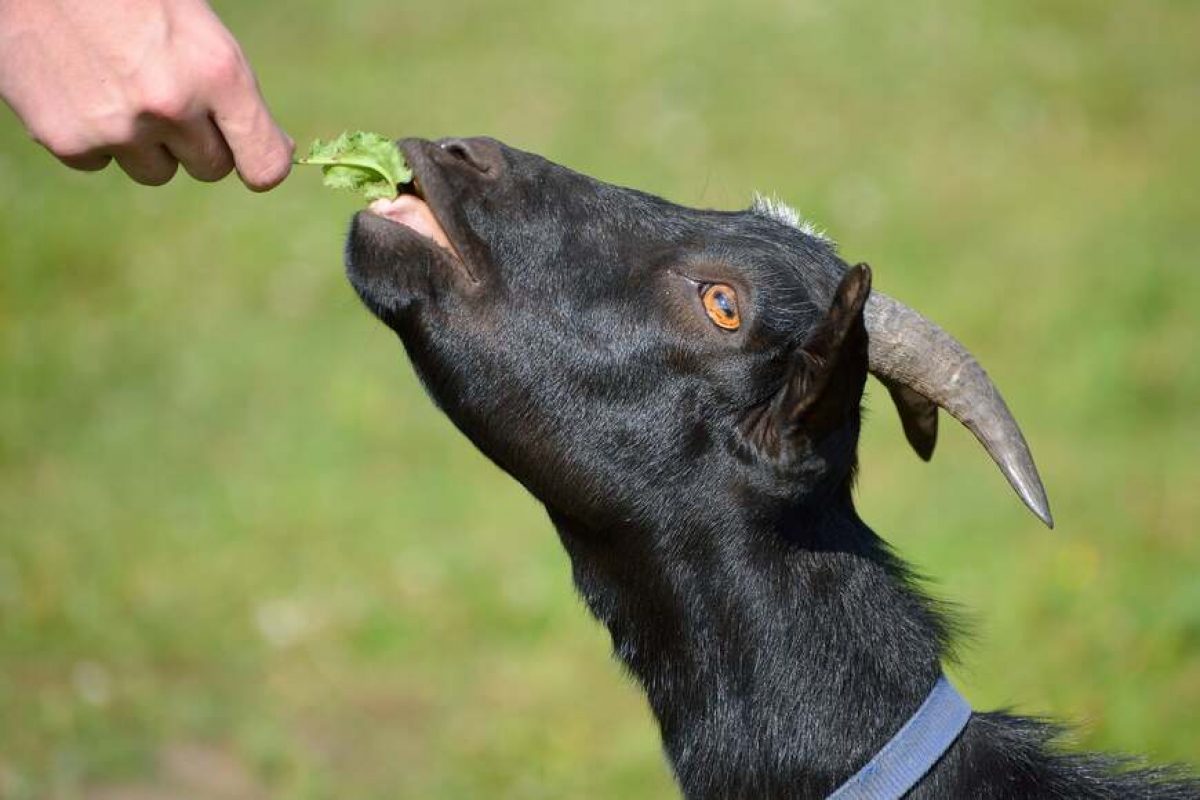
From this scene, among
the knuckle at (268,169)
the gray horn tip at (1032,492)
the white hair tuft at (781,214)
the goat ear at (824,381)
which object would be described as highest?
the white hair tuft at (781,214)

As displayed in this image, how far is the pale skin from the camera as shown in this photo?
3.19m

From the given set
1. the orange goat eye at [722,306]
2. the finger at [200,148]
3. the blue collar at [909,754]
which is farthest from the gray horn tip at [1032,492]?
the finger at [200,148]

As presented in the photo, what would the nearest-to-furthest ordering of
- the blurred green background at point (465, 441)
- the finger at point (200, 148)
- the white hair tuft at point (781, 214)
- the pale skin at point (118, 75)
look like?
the pale skin at point (118, 75) → the finger at point (200, 148) → the white hair tuft at point (781, 214) → the blurred green background at point (465, 441)

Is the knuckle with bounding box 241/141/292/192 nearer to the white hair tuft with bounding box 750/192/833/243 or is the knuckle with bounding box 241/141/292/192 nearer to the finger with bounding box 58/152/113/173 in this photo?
the finger with bounding box 58/152/113/173

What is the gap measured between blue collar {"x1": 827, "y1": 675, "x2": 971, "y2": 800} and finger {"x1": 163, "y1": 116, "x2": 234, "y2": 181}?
1.94 meters

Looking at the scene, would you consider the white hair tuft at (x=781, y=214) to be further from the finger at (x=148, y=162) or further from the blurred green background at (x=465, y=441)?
the finger at (x=148, y=162)

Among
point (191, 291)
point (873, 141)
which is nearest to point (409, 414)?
point (191, 291)

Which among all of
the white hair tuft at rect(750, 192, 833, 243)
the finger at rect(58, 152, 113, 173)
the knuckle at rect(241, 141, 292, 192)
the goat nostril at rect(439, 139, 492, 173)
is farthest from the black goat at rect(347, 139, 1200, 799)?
the finger at rect(58, 152, 113, 173)

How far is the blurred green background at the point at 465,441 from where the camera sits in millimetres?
7418

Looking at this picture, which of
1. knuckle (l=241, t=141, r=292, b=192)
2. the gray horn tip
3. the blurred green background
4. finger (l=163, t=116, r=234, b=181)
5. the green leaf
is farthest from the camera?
the blurred green background

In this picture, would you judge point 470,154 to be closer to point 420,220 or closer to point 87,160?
point 420,220

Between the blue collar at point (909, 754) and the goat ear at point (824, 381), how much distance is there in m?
A: 0.70

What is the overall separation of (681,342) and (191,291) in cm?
814

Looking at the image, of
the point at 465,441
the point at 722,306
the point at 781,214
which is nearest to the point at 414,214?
the point at 722,306
